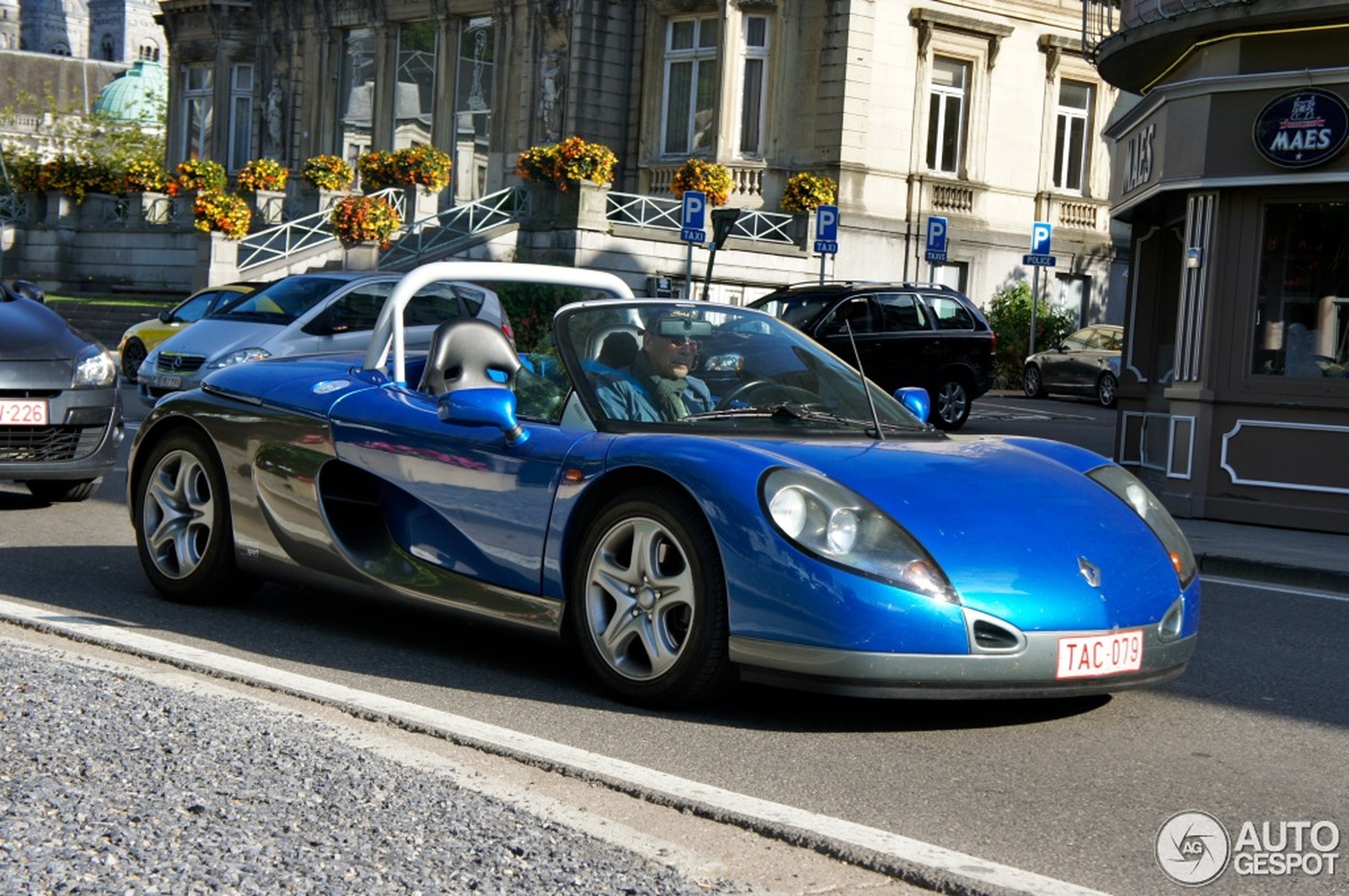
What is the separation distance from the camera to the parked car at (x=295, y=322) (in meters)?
18.1

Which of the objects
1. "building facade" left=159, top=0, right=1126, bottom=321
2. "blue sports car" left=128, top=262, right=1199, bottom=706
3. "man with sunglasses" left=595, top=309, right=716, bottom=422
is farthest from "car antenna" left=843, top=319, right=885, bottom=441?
"building facade" left=159, top=0, right=1126, bottom=321

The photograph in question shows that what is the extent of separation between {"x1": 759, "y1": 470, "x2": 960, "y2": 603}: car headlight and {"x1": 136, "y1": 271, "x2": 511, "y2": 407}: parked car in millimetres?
12102

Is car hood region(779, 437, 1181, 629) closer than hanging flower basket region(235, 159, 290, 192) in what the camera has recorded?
Yes

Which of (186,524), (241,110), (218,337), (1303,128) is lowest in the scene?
(186,524)

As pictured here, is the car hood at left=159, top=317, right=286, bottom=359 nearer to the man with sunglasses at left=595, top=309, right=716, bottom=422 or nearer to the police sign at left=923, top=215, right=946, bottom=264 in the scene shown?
the man with sunglasses at left=595, top=309, right=716, bottom=422

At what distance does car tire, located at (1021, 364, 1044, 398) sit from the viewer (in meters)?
36.6

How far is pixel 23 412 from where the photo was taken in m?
10.4

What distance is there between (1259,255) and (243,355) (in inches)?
381

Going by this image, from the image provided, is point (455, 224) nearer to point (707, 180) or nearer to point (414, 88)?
point (707, 180)

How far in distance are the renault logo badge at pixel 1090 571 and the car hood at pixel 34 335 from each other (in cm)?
684

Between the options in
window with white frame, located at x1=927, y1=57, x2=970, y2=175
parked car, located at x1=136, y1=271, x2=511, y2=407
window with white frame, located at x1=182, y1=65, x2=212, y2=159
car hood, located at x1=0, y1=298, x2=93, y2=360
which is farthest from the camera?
window with white frame, located at x1=182, y1=65, x2=212, y2=159

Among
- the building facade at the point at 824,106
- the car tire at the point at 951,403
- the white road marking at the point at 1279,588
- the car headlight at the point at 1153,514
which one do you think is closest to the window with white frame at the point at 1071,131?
the building facade at the point at 824,106

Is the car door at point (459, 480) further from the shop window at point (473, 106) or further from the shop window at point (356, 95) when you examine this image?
the shop window at point (356, 95)

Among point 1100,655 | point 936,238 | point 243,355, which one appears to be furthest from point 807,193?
point 1100,655
